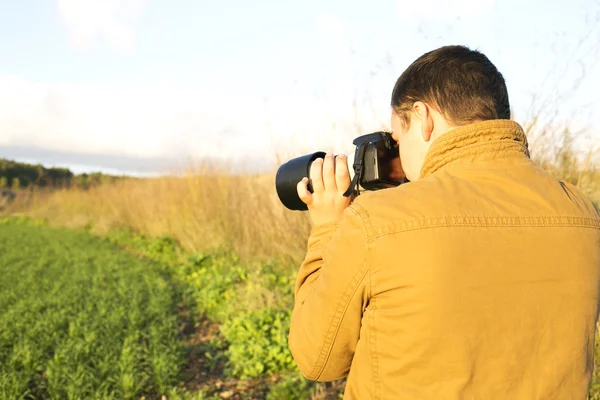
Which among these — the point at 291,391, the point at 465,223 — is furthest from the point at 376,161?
the point at 291,391

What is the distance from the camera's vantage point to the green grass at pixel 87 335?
12.4ft

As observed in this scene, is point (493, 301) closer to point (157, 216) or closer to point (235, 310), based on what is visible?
point (235, 310)

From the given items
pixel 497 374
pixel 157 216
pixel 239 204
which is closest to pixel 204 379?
pixel 497 374

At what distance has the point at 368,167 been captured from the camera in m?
1.50

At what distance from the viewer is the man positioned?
1.02 meters

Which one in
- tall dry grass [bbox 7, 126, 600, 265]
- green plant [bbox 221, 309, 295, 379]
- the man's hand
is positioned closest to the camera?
the man's hand

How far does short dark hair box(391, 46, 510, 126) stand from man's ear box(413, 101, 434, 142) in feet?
0.05

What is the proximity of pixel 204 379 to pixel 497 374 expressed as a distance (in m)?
3.64

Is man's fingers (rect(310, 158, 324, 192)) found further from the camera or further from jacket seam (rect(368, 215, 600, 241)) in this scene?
jacket seam (rect(368, 215, 600, 241))

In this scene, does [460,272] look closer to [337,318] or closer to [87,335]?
[337,318]

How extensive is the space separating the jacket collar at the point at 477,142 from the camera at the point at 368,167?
13.4 inches

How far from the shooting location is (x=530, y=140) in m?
3.77

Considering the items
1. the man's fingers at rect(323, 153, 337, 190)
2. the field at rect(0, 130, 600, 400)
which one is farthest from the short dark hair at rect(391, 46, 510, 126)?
the field at rect(0, 130, 600, 400)

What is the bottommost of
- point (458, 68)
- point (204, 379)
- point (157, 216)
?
point (204, 379)
